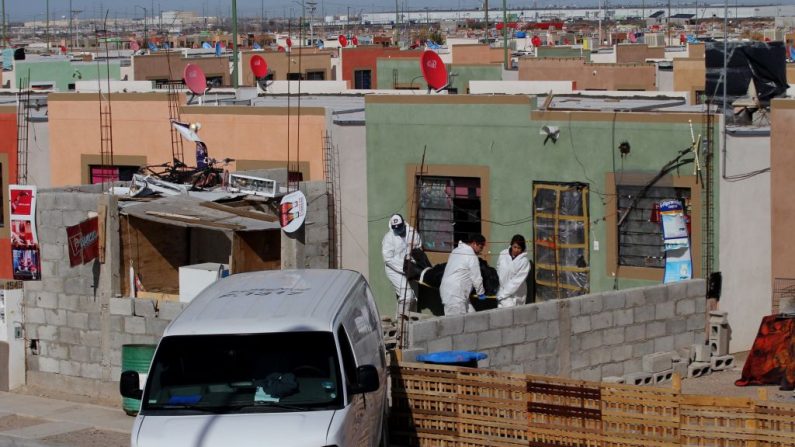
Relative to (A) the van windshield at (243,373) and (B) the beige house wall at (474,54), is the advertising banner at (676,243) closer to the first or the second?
(A) the van windshield at (243,373)

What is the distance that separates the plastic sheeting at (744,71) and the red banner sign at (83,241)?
8.99 metres

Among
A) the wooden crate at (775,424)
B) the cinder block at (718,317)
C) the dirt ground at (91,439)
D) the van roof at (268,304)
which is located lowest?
the dirt ground at (91,439)

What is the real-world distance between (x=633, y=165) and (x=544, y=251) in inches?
72.3

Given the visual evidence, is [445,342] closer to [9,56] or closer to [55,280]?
[55,280]

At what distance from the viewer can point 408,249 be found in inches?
773

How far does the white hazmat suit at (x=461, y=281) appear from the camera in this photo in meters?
17.8

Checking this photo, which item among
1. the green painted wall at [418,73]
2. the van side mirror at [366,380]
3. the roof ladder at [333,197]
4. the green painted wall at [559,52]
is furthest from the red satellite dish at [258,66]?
the van side mirror at [366,380]

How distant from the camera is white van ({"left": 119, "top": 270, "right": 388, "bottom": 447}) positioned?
30.8ft

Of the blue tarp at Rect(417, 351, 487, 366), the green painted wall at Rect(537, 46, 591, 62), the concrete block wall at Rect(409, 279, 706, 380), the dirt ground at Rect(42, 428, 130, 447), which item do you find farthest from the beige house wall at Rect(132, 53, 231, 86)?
the blue tarp at Rect(417, 351, 487, 366)

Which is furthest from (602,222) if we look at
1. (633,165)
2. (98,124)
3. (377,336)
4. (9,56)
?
(9,56)

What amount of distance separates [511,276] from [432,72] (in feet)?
24.2

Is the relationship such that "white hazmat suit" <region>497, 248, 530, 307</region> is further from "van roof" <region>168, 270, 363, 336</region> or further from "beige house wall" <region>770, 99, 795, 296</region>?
"van roof" <region>168, 270, 363, 336</region>

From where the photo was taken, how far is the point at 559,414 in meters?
12.2

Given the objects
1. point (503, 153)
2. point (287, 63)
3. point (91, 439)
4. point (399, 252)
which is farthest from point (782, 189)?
point (287, 63)
